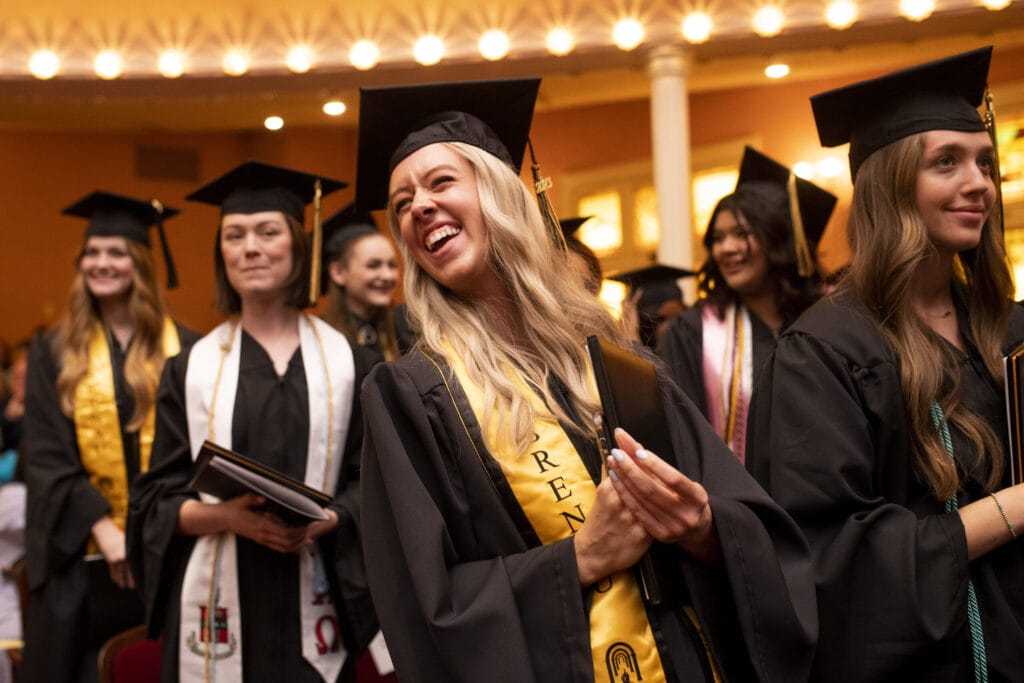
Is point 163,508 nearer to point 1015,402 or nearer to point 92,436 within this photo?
point 92,436

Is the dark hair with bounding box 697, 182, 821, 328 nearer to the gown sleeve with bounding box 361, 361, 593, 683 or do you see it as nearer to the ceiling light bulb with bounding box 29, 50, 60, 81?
the gown sleeve with bounding box 361, 361, 593, 683

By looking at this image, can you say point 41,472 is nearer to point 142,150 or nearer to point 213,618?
point 213,618

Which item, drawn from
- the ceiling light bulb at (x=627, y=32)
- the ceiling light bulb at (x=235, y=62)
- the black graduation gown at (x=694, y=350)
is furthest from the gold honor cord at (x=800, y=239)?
the ceiling light bulb at (x=235, y=62)

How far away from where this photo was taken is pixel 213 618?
113 inches

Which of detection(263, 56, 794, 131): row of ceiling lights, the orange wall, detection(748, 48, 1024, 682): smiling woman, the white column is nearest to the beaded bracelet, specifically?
detection(748, 48, 1024, 682): smiling woman

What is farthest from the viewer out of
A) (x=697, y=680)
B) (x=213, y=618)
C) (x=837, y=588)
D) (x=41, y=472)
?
(x=41, y=472)

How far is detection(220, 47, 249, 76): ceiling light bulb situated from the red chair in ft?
18.4

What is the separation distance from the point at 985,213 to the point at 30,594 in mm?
3469

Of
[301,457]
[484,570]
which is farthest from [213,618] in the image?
[484,570]

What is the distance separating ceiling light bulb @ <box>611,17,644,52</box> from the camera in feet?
24.1

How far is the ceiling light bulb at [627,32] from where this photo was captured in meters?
7.36

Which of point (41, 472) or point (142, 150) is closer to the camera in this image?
point (41, 472)

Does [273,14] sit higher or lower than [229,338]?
higher

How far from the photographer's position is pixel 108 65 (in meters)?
7.71
